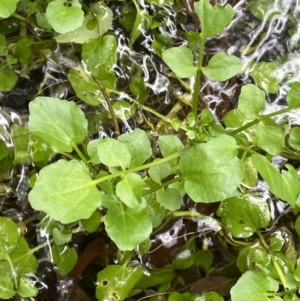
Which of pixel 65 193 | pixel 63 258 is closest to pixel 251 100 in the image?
pixel 65 193

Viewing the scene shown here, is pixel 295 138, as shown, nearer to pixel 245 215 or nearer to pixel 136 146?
pixel 245 215

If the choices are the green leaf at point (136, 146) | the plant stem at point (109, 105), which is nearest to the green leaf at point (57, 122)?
the green leaf at point (136, 146)

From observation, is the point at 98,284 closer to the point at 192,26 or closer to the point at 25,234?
the point at 25,234

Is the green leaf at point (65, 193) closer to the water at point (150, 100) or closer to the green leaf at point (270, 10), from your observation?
the water at point (150, 100)

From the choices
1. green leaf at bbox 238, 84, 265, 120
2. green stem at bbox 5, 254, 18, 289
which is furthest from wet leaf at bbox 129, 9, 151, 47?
green stem at bbox 5, 254, 18, 289

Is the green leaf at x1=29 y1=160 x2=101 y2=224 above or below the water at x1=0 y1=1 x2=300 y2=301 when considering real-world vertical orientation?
above

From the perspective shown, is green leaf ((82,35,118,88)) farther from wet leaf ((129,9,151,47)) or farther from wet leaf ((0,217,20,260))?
wet leaf ((0,217,20,260))

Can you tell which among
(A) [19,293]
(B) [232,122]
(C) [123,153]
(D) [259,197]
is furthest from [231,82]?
(A) [19,293]
